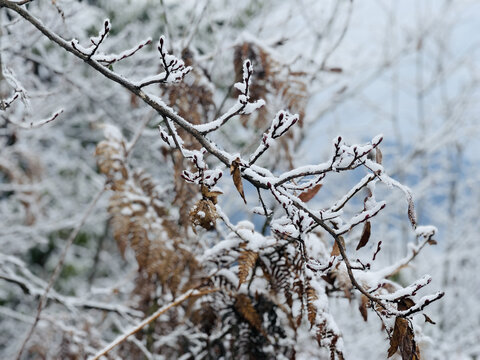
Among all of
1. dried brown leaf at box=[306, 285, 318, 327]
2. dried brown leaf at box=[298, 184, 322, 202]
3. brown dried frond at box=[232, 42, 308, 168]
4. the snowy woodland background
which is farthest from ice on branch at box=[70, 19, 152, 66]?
brown dried frond at box=[232, 42, 308, 168]

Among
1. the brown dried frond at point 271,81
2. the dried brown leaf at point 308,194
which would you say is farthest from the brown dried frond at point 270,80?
the dried brown leaf at point 308,194

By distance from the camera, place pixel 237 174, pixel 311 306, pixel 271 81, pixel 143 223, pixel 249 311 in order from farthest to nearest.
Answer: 1. pixel 271 81
2. pixel 143 223
3. pixel 249 311
4. pixel 311 306
5. pixel 237 174

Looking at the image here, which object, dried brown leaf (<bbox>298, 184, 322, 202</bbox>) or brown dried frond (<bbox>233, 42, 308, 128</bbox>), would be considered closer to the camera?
dried brown leaf (<bbox>298, 184, 322, 202</bbox>)

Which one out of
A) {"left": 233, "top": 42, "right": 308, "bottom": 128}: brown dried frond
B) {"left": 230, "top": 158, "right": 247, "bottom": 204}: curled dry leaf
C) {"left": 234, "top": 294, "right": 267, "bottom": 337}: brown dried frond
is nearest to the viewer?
{"left": 230, "top": 158, "right": 247, "bottom": 204}: curled dry leaf

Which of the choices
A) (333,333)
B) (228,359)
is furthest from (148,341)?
(333,333)

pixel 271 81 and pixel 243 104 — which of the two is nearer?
pixel 243 104

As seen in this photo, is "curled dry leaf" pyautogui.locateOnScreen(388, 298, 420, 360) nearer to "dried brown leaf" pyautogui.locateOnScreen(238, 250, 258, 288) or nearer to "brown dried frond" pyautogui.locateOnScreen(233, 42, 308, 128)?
"dried brown leaf" pyautogui.locateOnScreen(238, 250, 258, 288)

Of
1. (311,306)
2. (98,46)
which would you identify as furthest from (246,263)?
(98,46)

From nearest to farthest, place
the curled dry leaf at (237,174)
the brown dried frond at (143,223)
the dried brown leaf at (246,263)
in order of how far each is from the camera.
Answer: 1. the curled dry leaf at (237,174)
2. the dried brown leaf at (246,263)
3. the brown dried frond at (143,223)

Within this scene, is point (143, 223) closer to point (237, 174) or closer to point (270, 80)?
point (270, 80)

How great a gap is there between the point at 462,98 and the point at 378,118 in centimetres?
137

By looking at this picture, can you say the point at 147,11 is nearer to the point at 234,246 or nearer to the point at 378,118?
the point at 378,118

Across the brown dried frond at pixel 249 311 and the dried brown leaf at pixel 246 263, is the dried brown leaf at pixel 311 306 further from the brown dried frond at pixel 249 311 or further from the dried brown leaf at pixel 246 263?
the brown dried frond at pixel 249 311

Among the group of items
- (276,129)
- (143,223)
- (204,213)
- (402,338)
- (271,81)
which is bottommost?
(402,338)
